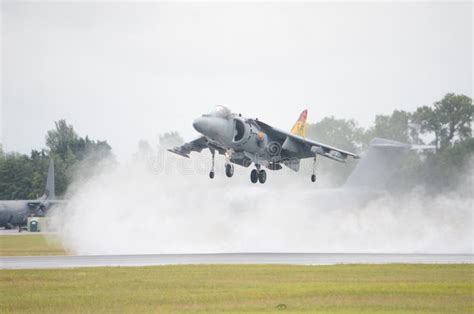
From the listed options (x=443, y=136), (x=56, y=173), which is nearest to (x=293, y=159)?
(x=443, y=136)

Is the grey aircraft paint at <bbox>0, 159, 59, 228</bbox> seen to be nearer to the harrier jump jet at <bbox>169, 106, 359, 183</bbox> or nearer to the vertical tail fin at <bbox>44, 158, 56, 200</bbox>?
the vertical tail fin at <bbox>44, 158, 56, 200</bbox>

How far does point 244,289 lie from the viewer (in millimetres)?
31547

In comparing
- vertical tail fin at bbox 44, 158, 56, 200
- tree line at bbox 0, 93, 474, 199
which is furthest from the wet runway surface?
vertical tail fin at bbox 44, 158, 56, 200

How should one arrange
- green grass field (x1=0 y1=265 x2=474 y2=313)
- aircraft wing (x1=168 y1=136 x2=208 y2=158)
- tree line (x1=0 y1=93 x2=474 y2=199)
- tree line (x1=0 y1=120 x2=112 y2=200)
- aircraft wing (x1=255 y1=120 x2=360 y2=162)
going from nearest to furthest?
1. green grass field (x1=0 y1=265 x2=474 y2=313)
2. aircraft wing (x1=255 y1=120 x2=360 y2=162)
3. aircraft wing (x1=168 y1=136 x2=208 y2=158)
4. tree line (x1=0 y1=93 x2=474 y2=199)
5. tree line (x1=0 y1=120 x2=112 y2=200)

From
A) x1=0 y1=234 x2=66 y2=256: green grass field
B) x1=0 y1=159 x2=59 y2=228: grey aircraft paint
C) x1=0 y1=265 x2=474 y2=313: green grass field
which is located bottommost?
x1=0 y1=265 x2=474 y2=313: green grass field

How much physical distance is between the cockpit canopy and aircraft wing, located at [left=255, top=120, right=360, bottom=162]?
3.18 metres

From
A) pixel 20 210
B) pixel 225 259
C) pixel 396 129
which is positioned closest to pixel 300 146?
pixel 225 259

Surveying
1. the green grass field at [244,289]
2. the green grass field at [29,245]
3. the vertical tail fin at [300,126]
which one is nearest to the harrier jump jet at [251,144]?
the vertical tail fin at [300,126]

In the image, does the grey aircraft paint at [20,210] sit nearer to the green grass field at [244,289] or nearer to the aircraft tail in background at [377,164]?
the aircraft tail in background at [377,164]

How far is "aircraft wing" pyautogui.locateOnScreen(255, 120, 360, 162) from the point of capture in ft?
143

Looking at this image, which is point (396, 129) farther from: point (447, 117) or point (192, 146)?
point (192, 146)

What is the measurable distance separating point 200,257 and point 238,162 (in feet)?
19.5

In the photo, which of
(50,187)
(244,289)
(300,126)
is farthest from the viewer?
(50,187)

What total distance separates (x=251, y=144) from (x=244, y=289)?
481 inches
